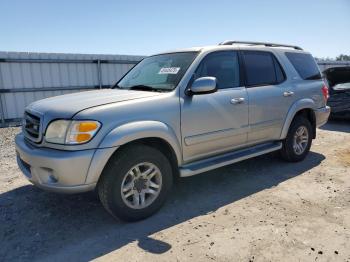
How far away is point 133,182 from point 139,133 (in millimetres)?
562

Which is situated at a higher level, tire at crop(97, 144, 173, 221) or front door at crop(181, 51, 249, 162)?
front door at crop(181, 51, 249, 162)

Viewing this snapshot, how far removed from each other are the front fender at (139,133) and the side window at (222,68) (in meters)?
0.89

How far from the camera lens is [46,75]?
34.0 feet

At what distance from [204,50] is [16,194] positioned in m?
3.14

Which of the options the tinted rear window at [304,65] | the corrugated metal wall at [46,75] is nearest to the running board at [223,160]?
the tinted rear window at [304,65]

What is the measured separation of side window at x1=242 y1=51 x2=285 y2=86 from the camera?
4777 mm

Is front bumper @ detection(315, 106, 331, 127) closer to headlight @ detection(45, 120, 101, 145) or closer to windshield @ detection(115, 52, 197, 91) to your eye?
windshield @ detection(115, 52, 197, 91)

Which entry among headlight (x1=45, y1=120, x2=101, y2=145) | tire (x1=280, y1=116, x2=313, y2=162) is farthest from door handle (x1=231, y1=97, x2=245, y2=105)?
headlight (x1=45, y1=120, x2=101, y2=145)

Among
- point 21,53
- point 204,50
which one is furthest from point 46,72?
point 204,50

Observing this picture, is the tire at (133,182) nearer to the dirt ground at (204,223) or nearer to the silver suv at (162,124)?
the silver suv at (162,124)

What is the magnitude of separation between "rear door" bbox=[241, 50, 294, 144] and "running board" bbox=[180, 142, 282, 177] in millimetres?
117

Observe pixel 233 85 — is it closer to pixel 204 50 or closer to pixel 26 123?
pixel 204 50

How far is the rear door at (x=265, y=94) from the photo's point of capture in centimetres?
473

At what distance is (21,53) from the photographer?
9.83 m
